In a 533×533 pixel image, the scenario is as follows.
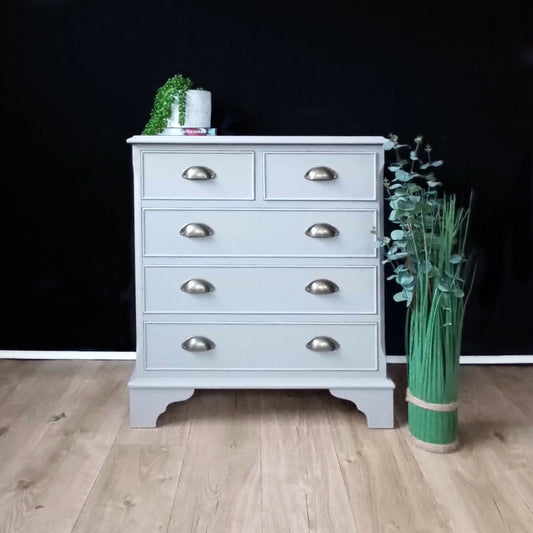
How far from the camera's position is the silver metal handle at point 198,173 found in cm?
200

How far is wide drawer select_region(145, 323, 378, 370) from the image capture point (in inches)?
81.3

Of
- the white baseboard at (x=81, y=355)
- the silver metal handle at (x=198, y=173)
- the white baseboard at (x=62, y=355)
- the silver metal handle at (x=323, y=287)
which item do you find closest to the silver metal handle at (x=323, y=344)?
the silver metal handle at (x=323, y=287)

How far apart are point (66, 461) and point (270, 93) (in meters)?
1.65

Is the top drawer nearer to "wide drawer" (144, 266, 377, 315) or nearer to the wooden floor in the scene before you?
"wide drawer" (144, 266, 377, 315)

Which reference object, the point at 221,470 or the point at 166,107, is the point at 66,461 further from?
the point at 166,107

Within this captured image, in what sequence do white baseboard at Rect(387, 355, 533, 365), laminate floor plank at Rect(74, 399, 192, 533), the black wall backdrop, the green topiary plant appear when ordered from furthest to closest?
white baseboard at Rect(387, 355, 533, 365), the black wall backdrop, the green topiary plant, laminate floor plank at Rect(74, 399, 192, 533)

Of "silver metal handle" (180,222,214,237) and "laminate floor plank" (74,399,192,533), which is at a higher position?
"silver metal handle" (180,222,214,237)

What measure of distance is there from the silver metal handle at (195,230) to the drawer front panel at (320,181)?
228 millimetres

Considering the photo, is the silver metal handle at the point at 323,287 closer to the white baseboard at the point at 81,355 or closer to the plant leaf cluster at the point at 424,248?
the plant leaf cluster at the point at 424,248

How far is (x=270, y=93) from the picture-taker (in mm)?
2615

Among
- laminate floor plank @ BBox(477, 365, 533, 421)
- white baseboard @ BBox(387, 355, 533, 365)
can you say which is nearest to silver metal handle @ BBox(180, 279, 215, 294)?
white baseboard @ BBox(387, 355, 533, 365)

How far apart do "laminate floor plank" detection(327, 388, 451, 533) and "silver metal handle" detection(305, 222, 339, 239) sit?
644mm

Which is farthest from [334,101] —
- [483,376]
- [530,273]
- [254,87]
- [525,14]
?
[483,376]

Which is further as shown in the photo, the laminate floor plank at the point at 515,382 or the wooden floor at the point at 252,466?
the laminate floor plank at the point at 515,382
